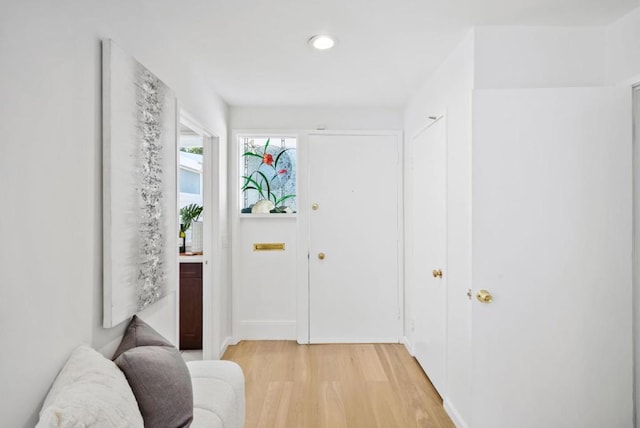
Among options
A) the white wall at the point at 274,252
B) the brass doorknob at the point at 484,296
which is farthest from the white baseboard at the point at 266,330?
the brass doorknob at the point at 484,296

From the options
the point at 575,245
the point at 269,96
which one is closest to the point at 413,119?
the point at 269,96

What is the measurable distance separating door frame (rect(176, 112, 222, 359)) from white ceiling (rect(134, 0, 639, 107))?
2.16 feet

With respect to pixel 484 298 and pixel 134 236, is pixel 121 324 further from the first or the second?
pixel 484 298

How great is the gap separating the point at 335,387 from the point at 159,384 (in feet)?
5.74

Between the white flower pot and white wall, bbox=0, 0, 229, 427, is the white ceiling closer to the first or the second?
white wall, bbox=0, 0, 229, 427

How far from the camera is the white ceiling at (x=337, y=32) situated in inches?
73.2

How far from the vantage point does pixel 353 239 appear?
12.2 feet

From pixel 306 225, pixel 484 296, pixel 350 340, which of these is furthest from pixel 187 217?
pixel 484 296

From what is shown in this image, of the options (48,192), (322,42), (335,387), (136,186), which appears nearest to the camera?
(48,192)

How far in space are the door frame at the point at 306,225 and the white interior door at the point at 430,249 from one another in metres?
0.32

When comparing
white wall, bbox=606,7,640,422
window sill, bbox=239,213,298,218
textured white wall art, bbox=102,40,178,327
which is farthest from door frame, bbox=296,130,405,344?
white wall, bbox=606,7,640,422

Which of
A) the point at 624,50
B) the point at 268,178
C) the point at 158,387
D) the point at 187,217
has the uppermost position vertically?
the point at 624,50

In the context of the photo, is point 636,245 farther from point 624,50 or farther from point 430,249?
point 430,249

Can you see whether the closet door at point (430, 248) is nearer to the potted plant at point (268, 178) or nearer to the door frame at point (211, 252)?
the potted plant at point (268, 178)
